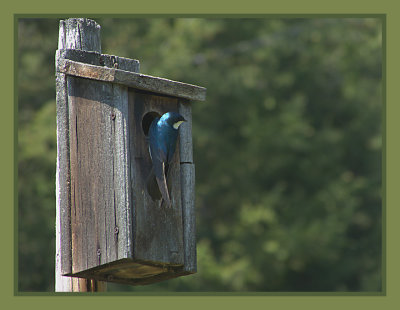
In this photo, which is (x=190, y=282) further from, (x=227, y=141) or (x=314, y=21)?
(x=314, y=21)

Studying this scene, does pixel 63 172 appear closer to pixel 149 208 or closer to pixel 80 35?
pixel 149 208

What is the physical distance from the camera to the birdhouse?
4.31 metres

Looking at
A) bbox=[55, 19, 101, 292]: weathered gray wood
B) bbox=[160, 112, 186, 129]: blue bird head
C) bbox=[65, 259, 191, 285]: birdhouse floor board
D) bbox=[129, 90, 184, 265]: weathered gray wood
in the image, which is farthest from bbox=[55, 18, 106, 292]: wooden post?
bbox=[160, 112, 186, 129]: blue bird head

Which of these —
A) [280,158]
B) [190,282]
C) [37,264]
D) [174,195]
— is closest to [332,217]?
[280,158]

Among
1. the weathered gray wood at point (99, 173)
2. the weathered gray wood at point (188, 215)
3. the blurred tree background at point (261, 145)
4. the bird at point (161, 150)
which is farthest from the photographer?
the blurred tree background at point (261, 145)

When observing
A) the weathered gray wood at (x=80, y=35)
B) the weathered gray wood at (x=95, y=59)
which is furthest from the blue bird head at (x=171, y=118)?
the weathered gray wood at (x=80, y=35)

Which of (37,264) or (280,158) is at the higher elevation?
(280,158)

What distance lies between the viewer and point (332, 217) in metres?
16.2

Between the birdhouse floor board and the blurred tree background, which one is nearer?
the birdhouse floor board

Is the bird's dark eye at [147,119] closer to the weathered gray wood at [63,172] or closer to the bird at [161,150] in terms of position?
the bird at [161,150]

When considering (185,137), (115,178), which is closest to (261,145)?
(185,137)

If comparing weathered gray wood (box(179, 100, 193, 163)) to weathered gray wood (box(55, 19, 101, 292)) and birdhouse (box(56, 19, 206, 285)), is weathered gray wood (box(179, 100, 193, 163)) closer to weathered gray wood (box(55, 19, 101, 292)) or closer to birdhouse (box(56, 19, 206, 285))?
birdhouse (box(56, 19, 206, 285))

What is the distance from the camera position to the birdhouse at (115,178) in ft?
14.1

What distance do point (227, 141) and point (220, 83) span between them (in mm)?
1672
